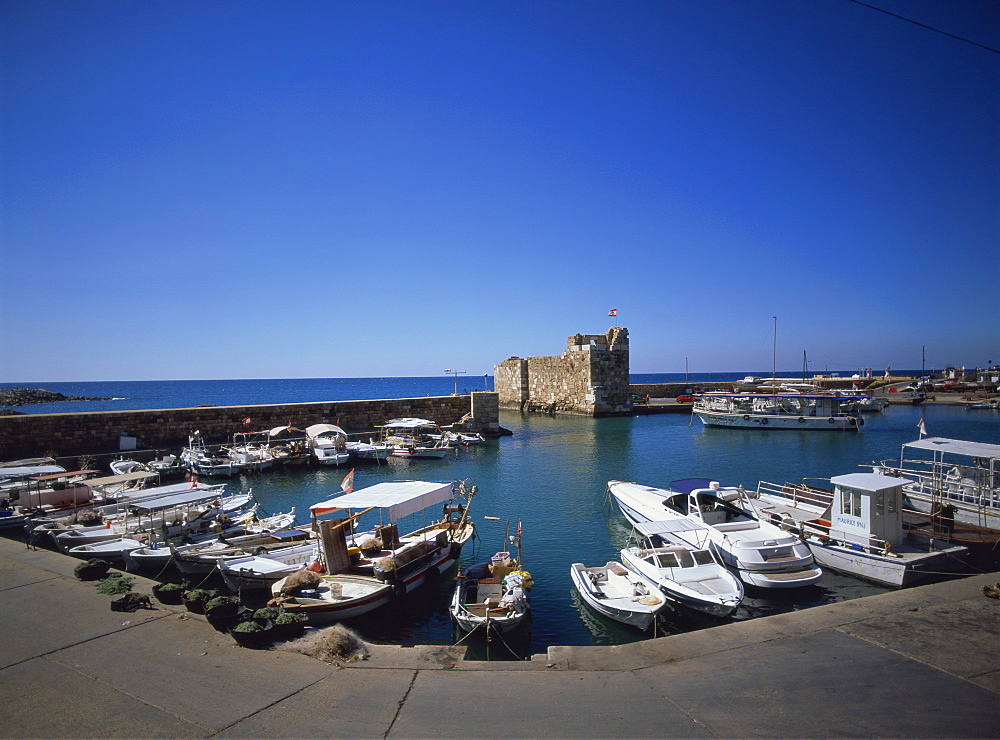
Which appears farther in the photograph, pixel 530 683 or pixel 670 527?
pixel 670 527

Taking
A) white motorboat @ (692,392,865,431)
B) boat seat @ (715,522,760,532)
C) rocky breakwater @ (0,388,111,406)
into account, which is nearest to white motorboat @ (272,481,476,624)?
boat seat @ (715,522,760,532)

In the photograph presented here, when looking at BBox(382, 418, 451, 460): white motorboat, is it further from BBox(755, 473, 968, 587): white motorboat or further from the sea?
BBox(755, 473, 968, 587): white motorboat

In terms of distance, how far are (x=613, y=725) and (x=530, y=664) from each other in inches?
72.5

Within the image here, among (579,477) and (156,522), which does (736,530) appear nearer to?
(579,477)

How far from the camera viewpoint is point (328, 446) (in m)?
29.1

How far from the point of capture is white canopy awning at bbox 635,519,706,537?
13.0 meters

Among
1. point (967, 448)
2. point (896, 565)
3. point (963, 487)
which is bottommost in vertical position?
point (896, 565)

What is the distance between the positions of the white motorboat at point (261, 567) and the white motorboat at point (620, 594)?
19.5ft

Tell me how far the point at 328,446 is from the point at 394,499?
59.2 feet

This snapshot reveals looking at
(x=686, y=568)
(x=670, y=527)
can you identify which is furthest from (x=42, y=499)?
(x=686, y=568)

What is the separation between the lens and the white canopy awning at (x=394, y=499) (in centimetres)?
1192

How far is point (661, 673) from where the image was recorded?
6555 mm

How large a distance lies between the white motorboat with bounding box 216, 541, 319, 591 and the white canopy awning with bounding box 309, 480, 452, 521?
1117mm

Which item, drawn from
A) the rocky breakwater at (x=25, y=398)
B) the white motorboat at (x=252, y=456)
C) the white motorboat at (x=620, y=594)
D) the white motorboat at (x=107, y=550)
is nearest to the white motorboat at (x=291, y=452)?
the white motorboat at (x=252, y=456)
